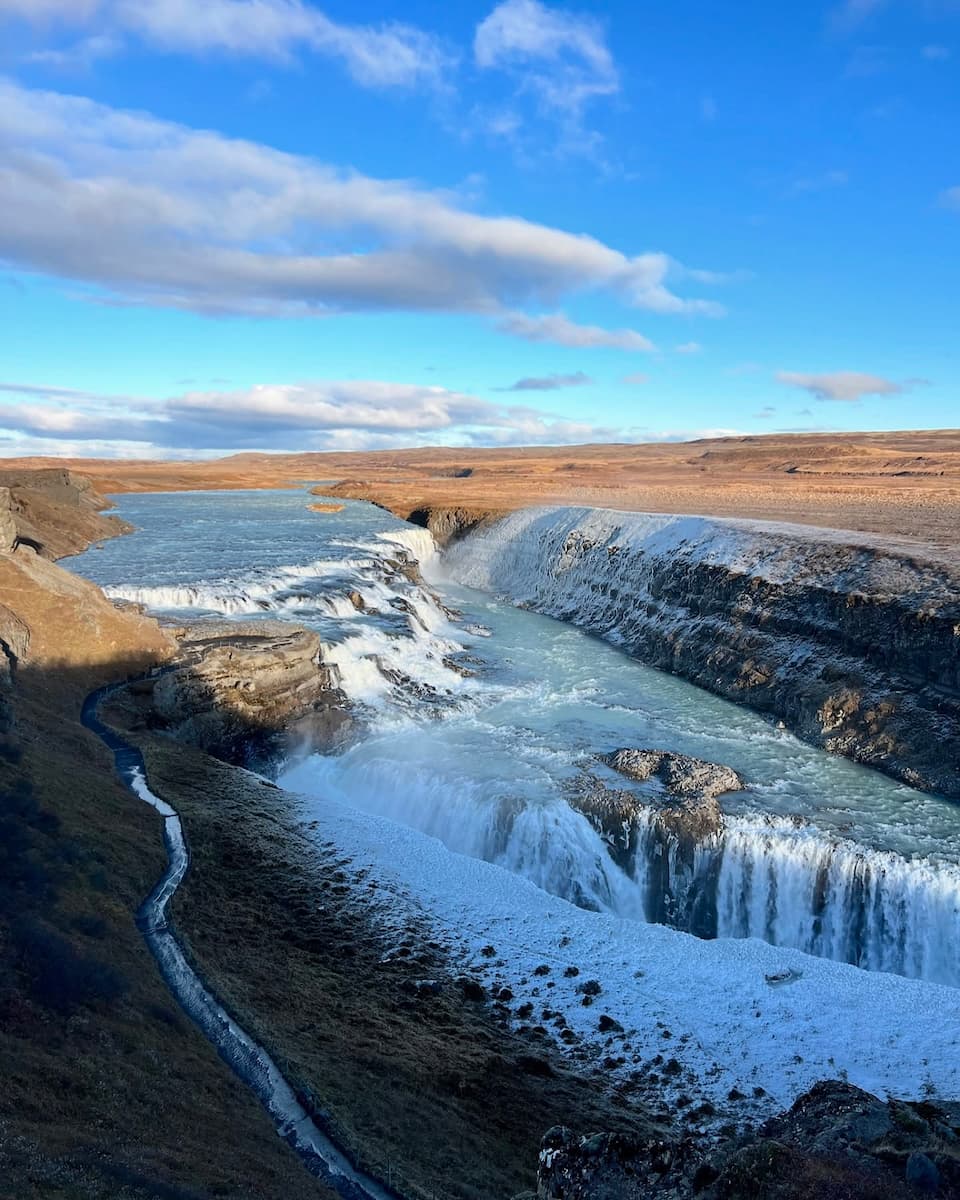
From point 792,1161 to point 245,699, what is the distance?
20388 mm

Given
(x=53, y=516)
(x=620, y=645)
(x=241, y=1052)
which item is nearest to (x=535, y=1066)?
(x=241, y=1052)

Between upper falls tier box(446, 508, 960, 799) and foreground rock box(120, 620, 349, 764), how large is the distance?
1579 centimetres

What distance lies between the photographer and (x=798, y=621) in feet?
99.7

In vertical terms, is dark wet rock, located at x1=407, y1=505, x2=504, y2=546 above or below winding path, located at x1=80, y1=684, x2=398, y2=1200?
above

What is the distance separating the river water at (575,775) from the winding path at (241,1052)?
24.5ft

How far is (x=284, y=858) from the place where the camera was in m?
17.0

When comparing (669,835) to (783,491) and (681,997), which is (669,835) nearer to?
(681,997)

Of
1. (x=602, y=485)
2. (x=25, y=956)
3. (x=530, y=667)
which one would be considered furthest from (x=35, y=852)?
(x=602, y=485)

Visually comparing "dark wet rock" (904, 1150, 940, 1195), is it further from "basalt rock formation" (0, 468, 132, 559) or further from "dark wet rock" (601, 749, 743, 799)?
"basalt rock formation" (0, 468, 132, 559)

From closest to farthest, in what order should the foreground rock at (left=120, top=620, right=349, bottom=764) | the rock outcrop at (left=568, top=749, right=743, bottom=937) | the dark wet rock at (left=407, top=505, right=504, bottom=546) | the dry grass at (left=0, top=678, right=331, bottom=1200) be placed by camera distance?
the dry grass at (left=0, top=678, right=331, bottom=1200) → the rock outcrop at (left=568, top=749, right=743, bottom=937) → the foreground rock at (left=120, top=620, right=349, bottom=764) → the dark wet rock at (left=407, top=505, right=504, bottom=546)

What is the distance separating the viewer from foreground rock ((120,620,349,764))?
23.1 metres

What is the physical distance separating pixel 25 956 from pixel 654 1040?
9464mm

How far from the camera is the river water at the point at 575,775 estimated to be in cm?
1719

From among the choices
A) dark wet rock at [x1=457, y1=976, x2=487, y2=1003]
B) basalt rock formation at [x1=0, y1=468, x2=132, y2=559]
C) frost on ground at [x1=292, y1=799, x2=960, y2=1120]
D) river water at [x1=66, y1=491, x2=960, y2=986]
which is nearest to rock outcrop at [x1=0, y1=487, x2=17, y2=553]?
river water at [x1=66, y1=491, x2=960, y2=986]
